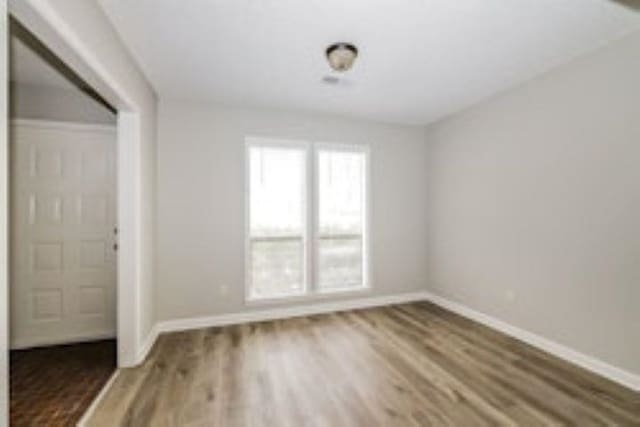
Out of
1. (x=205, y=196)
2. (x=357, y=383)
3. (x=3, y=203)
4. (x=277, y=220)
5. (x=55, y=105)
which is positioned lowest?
(x=357, y=383)

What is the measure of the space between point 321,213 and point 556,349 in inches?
111

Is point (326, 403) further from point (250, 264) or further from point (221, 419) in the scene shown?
point (250, 264)

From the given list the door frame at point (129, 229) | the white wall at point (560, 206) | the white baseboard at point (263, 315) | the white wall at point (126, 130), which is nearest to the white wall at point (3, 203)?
the white wall at point (126, 130)

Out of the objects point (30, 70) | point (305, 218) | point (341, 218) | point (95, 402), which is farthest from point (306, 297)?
point (30, 70)

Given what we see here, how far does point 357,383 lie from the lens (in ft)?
7.80

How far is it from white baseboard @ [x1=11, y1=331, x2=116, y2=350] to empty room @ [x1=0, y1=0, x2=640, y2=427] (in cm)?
2

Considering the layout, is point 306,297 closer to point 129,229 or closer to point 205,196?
point 205,196

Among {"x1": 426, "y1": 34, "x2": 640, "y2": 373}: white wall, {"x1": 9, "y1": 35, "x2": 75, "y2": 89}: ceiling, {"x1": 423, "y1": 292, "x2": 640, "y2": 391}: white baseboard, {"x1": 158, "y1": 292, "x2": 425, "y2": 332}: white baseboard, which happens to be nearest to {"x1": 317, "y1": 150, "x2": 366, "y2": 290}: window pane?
{"x1": 158, "y1": 292, "x2": 425, "y2": 332}: white baseboard

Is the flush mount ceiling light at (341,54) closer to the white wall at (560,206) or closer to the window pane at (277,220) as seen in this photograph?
the window pane at (277,220)

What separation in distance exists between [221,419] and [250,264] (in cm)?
197

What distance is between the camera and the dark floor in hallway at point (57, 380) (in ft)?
6.55

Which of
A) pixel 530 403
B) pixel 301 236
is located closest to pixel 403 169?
pixel 301 236

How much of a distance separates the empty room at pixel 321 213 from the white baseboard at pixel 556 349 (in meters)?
0.02

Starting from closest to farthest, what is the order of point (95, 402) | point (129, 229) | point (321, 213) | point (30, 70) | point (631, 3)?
point (631, 3) < point (95, 402) < point (129, 229) < point (30, 70) < point (321, 213)
